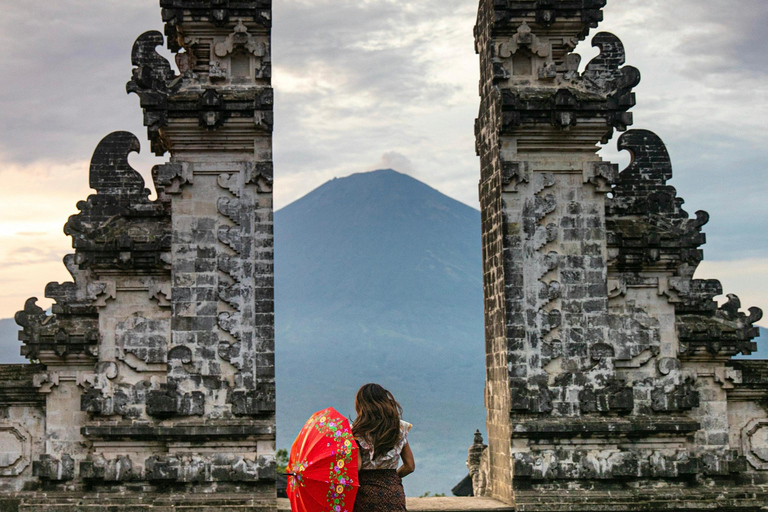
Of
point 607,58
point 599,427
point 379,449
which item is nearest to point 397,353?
point 607,58

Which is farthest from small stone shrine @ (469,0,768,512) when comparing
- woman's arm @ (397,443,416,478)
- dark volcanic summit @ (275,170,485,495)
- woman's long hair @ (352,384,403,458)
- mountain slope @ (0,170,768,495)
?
dark volcanic summit @ (275,170,485,495)

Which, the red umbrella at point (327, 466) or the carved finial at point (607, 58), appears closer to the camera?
the red umbrella at point (327, 466)

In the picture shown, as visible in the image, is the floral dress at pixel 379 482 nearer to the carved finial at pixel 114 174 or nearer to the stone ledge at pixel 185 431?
the stone ledge at pixel 185 431

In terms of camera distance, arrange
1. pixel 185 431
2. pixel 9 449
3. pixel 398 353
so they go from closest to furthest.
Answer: pixel 185 431 < pixel 9 449 < pixel 398 353

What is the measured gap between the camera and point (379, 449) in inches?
307

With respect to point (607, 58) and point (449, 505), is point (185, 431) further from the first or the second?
point (607, 58)

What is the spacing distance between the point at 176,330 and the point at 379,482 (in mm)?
5565

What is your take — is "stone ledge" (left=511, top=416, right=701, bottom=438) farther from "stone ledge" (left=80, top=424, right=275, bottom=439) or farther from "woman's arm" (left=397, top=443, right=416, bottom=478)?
"woman's arm" (left=397, top=443, right=416, bottom=478)

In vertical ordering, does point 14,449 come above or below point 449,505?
above

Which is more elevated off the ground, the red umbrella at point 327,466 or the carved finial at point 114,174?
the carved finial at point 114,174

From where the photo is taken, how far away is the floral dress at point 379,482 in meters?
7.85

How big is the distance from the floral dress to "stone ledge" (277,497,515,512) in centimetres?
438

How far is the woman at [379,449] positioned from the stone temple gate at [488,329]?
4654 mm

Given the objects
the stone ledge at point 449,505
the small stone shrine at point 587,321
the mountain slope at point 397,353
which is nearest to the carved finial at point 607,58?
the small stone shrine at point 587,321
